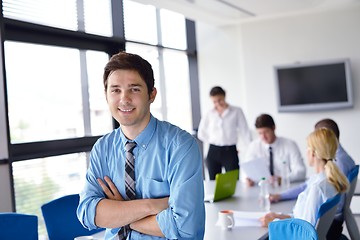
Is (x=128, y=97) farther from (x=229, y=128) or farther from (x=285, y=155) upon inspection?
(x=229, y=128)

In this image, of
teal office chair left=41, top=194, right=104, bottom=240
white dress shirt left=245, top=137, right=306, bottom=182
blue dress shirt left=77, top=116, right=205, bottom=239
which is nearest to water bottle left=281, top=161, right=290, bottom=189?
white dress shirt left=245, top=137, right=306, bottom=182

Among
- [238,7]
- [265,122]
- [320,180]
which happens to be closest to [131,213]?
[320,180]

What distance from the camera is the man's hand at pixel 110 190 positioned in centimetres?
182

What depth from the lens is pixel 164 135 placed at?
1793mm

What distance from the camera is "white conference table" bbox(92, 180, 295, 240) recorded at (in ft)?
8.06

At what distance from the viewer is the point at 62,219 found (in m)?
2.88

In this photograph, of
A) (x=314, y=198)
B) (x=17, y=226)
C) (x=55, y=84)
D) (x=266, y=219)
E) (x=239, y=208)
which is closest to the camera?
(x=17, y=226)

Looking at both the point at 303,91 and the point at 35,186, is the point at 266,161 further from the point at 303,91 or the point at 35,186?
the point at 303,91

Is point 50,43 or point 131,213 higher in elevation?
point 50,43

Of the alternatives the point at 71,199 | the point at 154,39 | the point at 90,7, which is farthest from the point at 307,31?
the point at 71,199

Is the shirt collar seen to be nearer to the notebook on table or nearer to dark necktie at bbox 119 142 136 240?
dark necktie at bbox 119 142 136 240

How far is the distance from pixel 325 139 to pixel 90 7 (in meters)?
3.19

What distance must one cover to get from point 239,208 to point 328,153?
710 millimetres

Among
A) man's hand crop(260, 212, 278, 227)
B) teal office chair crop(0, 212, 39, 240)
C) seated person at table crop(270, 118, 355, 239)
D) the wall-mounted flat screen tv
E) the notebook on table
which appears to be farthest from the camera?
the wall-mounted flat screen tv
